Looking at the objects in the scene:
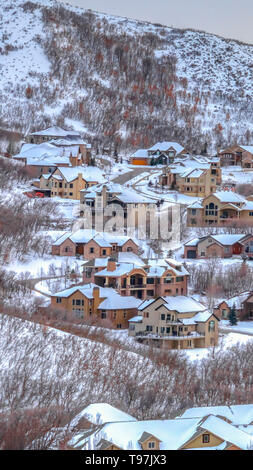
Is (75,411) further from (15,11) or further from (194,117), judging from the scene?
(15,11)

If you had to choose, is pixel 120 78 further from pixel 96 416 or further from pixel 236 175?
pixel 96 416

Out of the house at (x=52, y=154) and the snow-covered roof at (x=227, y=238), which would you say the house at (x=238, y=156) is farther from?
the snow-covered roof at (x=227, y=238)

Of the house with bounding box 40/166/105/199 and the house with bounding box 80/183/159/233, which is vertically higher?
the house with bounding box 40/166/105/199

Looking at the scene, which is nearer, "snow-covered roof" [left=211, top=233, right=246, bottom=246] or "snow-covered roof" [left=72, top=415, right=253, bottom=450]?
"snow-covered roof" [left=72, top=415, right=253, bottom=450]

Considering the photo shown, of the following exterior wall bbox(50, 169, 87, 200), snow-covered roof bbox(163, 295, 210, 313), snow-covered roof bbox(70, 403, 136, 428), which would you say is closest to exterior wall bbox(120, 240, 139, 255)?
snow-covered roof bbox(163, 295, 210, 313)

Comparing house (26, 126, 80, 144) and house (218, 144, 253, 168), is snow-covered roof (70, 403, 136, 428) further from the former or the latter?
house (26, 126, 80, 144)

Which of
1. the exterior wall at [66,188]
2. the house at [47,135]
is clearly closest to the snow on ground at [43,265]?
the exterior wall at [66,188]
